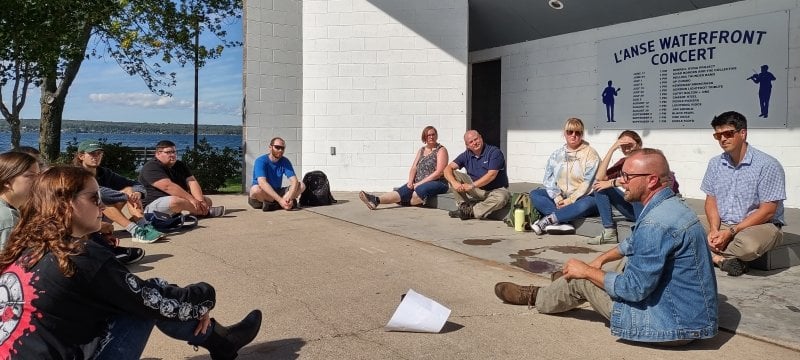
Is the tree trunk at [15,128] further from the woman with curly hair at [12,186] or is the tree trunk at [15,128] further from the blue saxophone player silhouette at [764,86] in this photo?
the blue saxophone player silhouette at [764,86]

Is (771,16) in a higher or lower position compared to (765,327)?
higher

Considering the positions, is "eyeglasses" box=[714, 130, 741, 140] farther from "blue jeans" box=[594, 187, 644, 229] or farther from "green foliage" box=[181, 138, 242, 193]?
"green foliage" box=[181, 138, 242, 193]

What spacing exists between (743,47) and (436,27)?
5.29 meters

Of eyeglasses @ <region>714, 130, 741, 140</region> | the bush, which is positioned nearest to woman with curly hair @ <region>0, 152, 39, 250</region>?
eyeglasses @ <region>714, 130, 741, 140</region>

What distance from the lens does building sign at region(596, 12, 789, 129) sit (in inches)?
335

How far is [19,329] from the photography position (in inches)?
95.8

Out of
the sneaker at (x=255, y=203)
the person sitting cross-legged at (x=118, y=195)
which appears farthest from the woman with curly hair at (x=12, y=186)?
the sneaker at (x=255, y=203)

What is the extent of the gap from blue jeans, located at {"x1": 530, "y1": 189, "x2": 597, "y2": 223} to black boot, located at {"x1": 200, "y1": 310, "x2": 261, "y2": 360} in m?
4.59

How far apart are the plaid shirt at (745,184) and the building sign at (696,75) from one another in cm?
374

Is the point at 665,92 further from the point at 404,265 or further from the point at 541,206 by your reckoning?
the point at 404,265

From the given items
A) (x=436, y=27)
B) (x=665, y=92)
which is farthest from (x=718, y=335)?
(x=436, y=27)

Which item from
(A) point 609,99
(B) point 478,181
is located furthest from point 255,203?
(A) point 609,99

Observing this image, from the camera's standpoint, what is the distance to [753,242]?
514cm

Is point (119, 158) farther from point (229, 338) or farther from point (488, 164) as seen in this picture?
point (229, 338)
